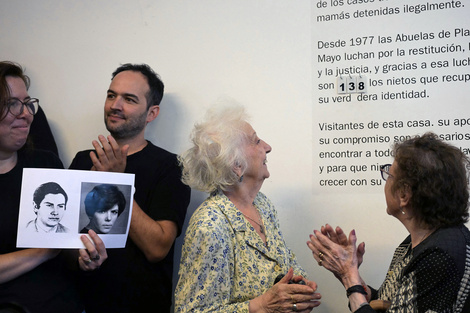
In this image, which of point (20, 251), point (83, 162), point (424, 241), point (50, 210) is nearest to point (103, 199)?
point (50, 210)

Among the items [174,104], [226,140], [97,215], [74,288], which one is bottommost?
[74,288]

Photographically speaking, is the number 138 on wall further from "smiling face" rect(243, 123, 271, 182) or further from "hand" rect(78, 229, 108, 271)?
"hand" rect(78, 229, 108, 271)

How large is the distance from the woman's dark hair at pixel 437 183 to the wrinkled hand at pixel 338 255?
267 mm

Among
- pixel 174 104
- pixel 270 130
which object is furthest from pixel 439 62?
pixel 174 104

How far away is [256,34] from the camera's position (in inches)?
104

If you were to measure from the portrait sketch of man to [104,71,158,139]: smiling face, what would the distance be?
2.46ft

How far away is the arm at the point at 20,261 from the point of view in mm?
1689

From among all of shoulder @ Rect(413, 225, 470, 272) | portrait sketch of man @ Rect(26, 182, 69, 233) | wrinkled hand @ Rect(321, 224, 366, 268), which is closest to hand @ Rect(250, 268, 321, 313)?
wrinkled hand @ Rect(321, 224, 366, 268)

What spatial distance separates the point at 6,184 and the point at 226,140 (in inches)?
32.9

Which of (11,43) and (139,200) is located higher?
(11,43)

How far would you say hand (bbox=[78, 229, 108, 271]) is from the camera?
1.72m

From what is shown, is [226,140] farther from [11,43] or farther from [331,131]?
[11,43]

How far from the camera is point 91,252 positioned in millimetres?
1727

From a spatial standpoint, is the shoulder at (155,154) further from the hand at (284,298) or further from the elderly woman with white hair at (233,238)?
the hand at (284,298)
